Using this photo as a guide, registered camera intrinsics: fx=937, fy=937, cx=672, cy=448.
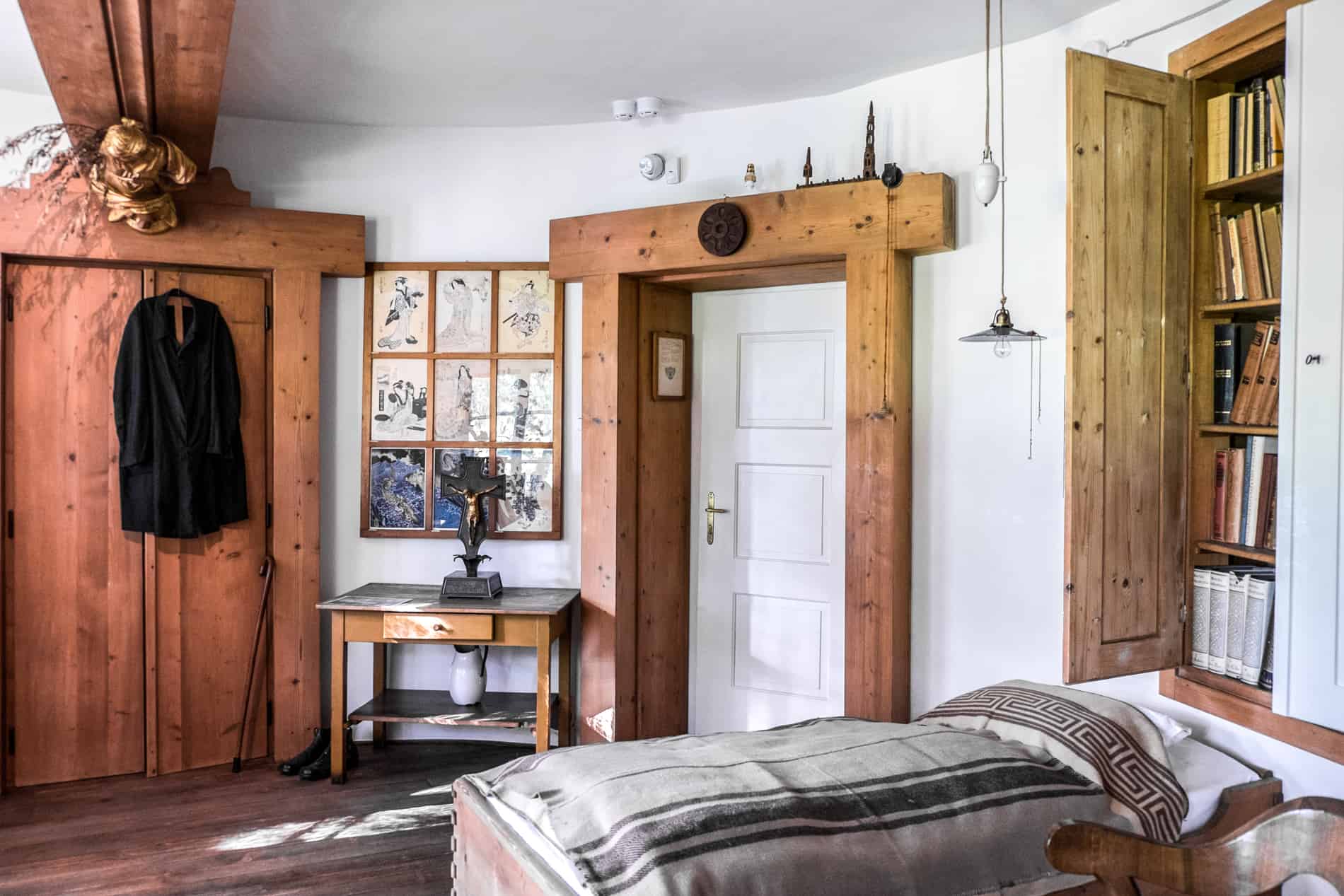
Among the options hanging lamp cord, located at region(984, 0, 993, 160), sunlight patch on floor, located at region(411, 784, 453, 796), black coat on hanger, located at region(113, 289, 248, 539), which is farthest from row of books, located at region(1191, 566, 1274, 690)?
black coat on hanger, located at region(113, 289, 248, 539)

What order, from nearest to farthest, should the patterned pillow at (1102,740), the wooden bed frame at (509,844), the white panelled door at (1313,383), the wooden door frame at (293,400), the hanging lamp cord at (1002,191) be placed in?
the wooden bed frame at (509,844), the white panelled door at (1313,383), the patterned pillow at (1102,740), the hanging lamp cord at (1002,191), the wooden door frame at (293,400)

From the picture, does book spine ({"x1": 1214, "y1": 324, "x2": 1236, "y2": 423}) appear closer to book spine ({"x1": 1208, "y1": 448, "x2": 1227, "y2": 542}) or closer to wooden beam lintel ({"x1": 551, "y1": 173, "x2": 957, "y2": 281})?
book spine ({"x1": 1208, "y1": 448, "x2": 1227, "y2": 542})

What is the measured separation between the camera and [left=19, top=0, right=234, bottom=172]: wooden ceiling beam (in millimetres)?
2334

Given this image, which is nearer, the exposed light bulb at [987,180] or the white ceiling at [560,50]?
the exposed light bulb at [987,180]

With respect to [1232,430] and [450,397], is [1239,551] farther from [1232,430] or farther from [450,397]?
[450,397]

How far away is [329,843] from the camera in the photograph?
3078 millimetres

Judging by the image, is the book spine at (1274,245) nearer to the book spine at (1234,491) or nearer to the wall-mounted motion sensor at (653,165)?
the book spine at (1234,491)

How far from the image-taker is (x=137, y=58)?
8.71 ft

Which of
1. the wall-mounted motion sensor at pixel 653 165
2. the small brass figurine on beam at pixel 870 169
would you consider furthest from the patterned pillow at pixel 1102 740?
the wall-mounted motion sensor at pixel 653 165

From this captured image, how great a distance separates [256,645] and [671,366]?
2.04 meters

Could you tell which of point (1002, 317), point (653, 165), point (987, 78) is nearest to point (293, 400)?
point (653, 165)

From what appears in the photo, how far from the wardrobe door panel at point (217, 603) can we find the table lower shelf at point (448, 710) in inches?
20.9

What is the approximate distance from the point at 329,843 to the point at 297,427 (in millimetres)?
1641

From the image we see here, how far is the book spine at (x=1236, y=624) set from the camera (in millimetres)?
2426
